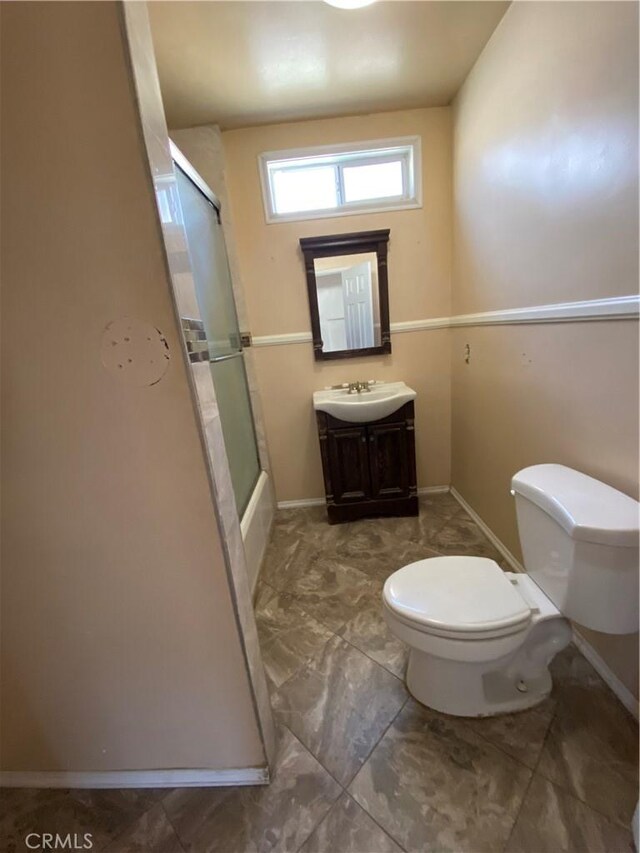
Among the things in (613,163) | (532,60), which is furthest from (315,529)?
(532,60)

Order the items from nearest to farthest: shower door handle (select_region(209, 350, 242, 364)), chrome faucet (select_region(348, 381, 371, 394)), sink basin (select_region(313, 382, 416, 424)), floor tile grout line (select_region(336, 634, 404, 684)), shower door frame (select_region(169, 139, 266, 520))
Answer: floor tile grout line (select_region(336, 634, 404, 684))
shower door frame (select_region(169, 139, 266, 520))
shower door handle (select_region(209, 350, 242, 364))
sink basin (select_region(313, 382, 416, 424))
chrome faucet (select_region(348, 381, 371, 394))

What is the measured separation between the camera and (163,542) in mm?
825

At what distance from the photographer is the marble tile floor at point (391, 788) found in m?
0.89

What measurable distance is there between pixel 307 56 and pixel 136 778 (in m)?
2.64

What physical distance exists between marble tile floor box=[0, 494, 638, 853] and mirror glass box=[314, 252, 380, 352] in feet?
5.66

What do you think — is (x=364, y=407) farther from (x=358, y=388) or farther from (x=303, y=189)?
(x=303, y=189)

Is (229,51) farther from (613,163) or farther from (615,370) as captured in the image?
(615,370)

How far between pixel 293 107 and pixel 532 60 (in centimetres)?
115

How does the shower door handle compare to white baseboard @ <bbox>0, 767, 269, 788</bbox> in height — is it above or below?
above

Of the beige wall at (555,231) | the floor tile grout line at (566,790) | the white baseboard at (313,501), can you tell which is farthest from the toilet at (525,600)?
the white baseboard at (313,501)

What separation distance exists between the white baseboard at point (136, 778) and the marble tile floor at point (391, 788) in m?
0.02

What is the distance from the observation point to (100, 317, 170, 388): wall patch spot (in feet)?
2.29

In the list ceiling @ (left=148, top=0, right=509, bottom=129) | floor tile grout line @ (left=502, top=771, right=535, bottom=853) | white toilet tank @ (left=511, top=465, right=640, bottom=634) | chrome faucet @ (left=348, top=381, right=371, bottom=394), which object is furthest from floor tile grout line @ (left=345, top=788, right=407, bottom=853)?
ceiling @ (left=148, top=0, right=509, bottom=129)

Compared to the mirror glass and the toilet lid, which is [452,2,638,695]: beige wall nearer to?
the toilet lid
